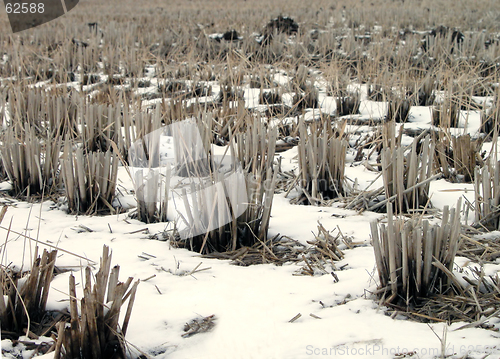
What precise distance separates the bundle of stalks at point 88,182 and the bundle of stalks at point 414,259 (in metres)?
1.35

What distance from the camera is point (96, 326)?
3.72 ft

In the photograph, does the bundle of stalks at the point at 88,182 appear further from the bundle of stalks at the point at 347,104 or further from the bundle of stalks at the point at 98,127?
the bundle of stalks at the point at 347,104

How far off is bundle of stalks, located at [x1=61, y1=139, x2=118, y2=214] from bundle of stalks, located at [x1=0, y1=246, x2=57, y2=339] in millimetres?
851

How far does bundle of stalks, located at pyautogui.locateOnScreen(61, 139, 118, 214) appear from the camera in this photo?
7.06ft

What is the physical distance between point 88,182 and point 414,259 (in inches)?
61.8

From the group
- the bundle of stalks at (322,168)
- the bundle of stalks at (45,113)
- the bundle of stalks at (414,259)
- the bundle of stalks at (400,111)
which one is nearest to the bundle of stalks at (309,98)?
the bundle of stalks at (400,111)

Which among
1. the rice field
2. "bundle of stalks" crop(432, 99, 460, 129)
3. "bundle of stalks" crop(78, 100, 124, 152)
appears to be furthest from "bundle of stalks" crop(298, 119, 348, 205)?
"bundle of stalks" crop(78, 100, 124, 152)

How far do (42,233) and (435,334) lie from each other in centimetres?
156

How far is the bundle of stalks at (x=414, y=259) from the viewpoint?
4.50 feet

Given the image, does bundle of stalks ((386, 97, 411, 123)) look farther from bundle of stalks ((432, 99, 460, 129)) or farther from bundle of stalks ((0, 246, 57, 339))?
bundle of stalks ((0, 246, 57, 339))

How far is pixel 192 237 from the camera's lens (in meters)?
1.81

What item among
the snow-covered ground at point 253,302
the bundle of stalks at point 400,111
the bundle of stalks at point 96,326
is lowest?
the snow-covered ground at point 253,302

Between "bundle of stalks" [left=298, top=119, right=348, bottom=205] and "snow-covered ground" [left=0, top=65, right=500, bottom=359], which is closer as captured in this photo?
"snow-covered ground" [left=0, top=65, right=500, bottom=359]

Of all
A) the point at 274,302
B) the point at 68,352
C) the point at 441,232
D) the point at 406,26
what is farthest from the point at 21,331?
the point at 406,26
